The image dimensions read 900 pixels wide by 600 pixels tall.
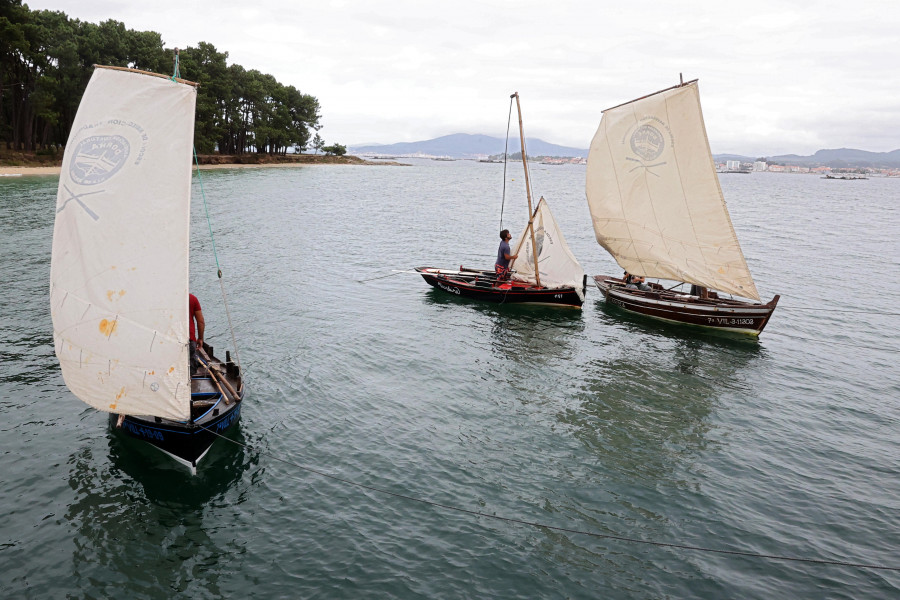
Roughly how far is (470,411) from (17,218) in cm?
5364

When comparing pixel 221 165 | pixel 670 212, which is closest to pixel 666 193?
pixel 670 212

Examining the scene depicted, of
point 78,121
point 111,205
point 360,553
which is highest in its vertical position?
point 78,121

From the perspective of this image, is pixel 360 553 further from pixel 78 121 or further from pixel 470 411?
pixel 78 121

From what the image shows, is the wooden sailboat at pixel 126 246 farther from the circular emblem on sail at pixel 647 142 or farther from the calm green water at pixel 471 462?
the circular emblem on sail at pixel 647 142

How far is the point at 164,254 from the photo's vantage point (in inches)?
564

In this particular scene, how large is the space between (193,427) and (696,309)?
85.1 feet

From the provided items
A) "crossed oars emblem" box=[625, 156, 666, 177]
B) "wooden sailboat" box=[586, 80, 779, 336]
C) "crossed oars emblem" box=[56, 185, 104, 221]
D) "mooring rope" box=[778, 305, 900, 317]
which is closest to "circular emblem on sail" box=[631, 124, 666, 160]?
"wooden sailboat" box=[586, 80, 779, 336]

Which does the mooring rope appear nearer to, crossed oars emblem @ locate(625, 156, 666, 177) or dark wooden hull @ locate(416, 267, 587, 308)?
crossed oars emblem @ locate(625, 156, 666, 177)

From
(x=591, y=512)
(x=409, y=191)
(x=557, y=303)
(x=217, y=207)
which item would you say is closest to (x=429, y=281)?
(x=557, y=303)

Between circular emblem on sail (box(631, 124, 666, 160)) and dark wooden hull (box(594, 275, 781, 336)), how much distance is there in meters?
8.01

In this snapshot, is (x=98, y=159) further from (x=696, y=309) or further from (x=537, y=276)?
(x=696, y=309)

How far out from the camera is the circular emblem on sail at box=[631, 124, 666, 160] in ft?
98.1

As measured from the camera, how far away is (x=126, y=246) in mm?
14211

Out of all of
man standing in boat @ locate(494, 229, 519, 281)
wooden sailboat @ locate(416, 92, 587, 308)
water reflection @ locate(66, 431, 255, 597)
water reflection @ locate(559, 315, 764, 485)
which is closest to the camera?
water reflection @ locate(66, 431, 255, 597)
